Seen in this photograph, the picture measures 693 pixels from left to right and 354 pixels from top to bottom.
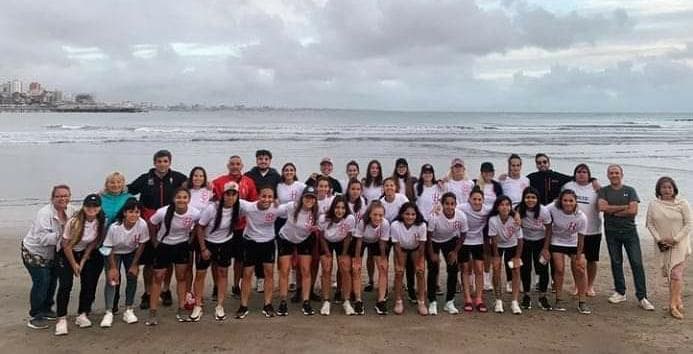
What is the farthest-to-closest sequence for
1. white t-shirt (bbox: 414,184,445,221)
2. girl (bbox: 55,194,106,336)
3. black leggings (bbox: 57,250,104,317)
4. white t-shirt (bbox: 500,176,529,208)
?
white t-shirt (bbox: 500,176,529,208) < white t-shirt (bbox: 414,184,445,221) < black leggings (bbox: 57,250,104,317) < girl (bbox: 55,194,106,336)

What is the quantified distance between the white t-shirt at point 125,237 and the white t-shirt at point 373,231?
2352 mm

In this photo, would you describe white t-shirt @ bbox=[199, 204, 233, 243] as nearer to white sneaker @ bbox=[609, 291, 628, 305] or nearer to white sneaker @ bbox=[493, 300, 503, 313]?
white sneaker @ bbox=[493, 300, 503, 313]

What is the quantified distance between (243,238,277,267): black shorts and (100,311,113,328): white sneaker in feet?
5.02

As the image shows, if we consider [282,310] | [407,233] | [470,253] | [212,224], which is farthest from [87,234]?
[470,253]

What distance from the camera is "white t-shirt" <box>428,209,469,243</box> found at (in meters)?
6.43

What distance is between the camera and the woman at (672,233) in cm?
640

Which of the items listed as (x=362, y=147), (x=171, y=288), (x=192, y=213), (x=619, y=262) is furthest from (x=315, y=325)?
(x=362, y=147)

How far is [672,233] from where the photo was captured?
253 inches

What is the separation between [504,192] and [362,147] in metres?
23.6

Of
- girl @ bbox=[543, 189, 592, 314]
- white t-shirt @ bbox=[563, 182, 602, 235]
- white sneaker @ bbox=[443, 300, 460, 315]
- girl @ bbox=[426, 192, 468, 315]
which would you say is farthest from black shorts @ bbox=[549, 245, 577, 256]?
white sneaker @ bbox=[443, 300, 460, 315]

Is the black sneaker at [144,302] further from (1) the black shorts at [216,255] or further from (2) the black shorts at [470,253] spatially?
(2) the black shorts at [470,253]

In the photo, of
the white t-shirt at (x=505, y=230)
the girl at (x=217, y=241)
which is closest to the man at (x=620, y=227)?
the white t-shirt at (x=505, y=230)

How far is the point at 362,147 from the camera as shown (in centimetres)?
3089

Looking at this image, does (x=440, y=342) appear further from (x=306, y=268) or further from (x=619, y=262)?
(x=619, y=262)
